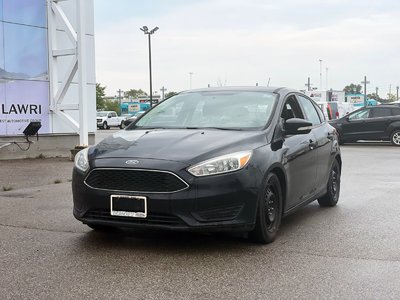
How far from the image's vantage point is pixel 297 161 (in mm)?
5984

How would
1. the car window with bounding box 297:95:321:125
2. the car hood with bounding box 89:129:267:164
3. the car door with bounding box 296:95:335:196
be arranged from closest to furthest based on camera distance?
the car hood with bounding box 89:129:267:164 < the car door with bounding box 296:95:335:196 < the car window with bounding box 297:95:321:125

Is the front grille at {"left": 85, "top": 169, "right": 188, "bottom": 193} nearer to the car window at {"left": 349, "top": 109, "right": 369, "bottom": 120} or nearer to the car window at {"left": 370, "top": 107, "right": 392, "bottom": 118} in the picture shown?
the car window at {"left": 349, "top": 109, "right": 369, "bottom": 120}

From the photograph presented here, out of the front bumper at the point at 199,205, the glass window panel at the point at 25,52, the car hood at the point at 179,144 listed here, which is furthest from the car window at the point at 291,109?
the glass window panel at the point at 25,52

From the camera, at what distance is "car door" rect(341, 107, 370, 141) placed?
21.4 metres

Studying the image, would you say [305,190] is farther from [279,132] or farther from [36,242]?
[36,242]

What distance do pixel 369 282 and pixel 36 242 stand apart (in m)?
3.24

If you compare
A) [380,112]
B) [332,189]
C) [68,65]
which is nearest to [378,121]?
[380,112]

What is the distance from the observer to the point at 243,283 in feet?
13.8

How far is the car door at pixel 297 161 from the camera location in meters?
5.80

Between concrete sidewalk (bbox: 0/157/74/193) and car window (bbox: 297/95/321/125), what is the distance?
513 cm

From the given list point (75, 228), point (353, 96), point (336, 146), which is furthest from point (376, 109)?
point (353, 96)

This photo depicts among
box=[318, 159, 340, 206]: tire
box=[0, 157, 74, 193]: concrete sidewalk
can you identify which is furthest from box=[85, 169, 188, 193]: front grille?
box=[0, 157, 74, 193]: concrete sidewalk

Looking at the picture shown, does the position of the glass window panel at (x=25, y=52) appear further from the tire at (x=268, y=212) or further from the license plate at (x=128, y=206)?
the tire at (x=268, y=212)

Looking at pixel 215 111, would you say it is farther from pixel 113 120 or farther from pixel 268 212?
pixel 113 120
